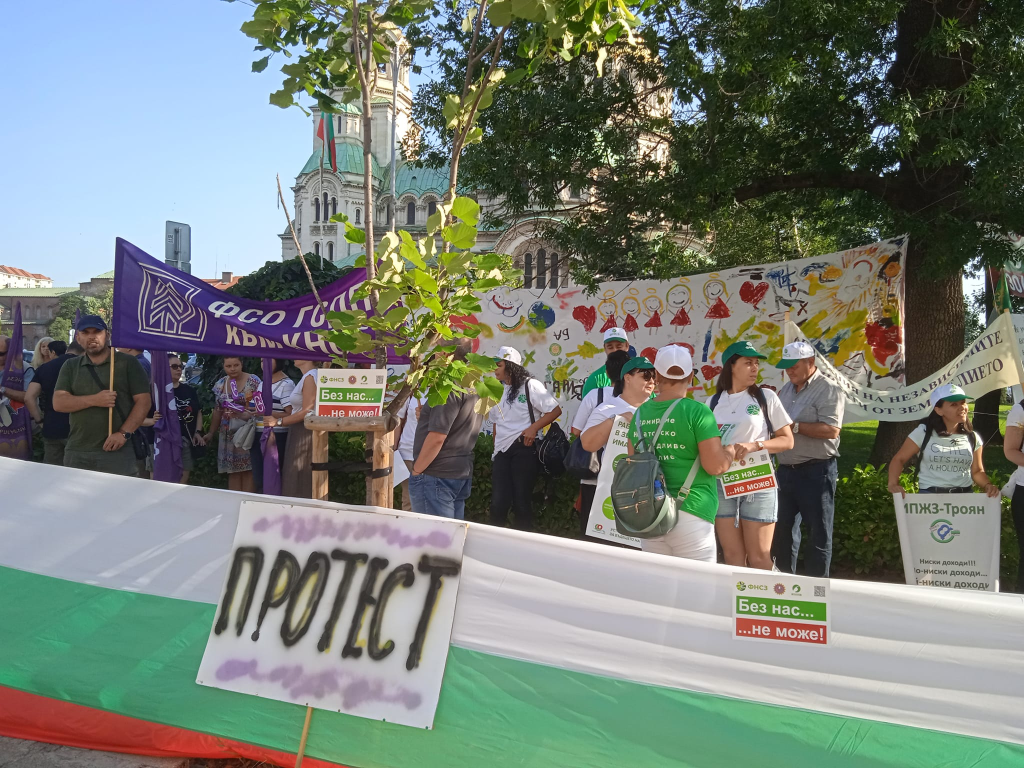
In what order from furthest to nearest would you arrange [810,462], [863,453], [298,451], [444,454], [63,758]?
[863,453]
[298,451]
[810,462]
[444,454]
[63,758]

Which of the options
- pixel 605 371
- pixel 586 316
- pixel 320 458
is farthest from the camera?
pixel 586 316

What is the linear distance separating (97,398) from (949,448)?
18.7 feet

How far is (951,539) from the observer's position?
533 cm

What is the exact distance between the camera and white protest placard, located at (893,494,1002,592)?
17.2 ft

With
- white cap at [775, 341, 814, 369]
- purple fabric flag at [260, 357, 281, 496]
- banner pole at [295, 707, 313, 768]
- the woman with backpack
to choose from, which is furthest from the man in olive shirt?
white cap at [775, 341, 814, 369]

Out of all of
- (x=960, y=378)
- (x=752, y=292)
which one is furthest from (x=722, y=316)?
(x=960, y=378)

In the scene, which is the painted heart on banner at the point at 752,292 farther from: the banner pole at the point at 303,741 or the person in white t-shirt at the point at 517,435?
the banner pole at the point at 303,741

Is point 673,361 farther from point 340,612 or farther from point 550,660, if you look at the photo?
point 340,612

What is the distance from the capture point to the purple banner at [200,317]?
4.39 meters

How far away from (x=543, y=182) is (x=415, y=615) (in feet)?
21.9

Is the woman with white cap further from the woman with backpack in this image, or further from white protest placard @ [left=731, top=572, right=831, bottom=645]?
white protest placard @ [left=731, top=572, right=831, bottom=645]

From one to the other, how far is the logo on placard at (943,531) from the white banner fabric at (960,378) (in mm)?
851

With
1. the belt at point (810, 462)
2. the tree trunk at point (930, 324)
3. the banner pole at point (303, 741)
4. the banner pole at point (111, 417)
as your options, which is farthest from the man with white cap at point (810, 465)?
the banner pole at point (111, 417)

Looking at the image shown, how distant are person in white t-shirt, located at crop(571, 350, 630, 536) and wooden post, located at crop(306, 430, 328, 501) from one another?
2338mm
